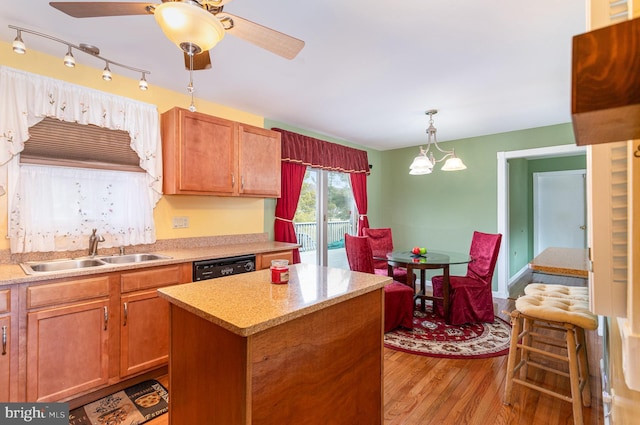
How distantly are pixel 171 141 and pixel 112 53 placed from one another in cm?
76

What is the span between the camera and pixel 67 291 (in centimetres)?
197

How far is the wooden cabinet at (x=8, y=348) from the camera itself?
5.79 feet

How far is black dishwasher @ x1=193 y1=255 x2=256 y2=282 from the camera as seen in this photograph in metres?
2.59

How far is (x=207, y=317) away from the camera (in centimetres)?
116

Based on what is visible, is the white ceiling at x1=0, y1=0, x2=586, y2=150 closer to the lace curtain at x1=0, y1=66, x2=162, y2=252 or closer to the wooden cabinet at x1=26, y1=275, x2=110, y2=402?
the lace curtain at x1=0, y1=66, x2=162, y2=252

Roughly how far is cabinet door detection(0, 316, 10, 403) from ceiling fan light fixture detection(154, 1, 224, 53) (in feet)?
6.18

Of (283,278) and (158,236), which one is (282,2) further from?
(158,236)

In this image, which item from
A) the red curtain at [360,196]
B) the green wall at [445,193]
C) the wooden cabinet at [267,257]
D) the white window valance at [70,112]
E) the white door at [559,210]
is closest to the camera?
the white window valance at [70,112]

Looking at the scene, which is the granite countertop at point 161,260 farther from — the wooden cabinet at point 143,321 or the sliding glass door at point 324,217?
the sliding glass door at point 324,217

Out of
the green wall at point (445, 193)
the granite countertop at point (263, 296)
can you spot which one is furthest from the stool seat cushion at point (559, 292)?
the green wall at point (445, 193)

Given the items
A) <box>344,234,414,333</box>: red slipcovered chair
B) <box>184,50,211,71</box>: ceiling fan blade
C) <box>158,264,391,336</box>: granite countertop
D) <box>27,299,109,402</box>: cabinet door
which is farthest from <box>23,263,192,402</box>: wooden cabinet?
<box>344,234,414,333</box>: red slipcovered chair

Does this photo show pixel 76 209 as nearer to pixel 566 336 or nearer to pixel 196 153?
pixel 196 153

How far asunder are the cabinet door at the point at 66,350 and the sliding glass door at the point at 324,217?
254 centimetres

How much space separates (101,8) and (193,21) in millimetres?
518
